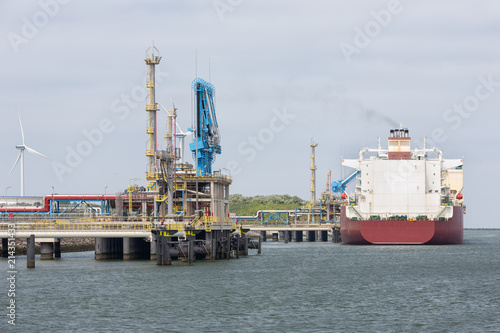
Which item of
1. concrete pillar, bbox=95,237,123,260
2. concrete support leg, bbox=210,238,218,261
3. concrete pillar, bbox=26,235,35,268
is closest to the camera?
concrete pillar, bbox=26,235,35,268

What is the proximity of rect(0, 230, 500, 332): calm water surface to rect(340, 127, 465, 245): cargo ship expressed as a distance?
93.4 ft

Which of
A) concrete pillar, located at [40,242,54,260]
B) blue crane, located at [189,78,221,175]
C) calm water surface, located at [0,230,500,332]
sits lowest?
calm water surface, located at [0,230,500,332]

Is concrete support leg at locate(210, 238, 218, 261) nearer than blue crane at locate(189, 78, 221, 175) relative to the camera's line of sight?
Yes

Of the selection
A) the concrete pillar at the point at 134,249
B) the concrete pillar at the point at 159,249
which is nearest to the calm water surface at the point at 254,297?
the concrete pillar at the point at 159,249

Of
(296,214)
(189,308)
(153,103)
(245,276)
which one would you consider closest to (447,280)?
(245,276)

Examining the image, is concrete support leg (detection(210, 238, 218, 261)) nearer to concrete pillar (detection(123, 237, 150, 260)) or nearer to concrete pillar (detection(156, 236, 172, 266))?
concrete pillar (detection(156, 236, 172, 266))

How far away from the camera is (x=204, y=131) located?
9481 centimetres

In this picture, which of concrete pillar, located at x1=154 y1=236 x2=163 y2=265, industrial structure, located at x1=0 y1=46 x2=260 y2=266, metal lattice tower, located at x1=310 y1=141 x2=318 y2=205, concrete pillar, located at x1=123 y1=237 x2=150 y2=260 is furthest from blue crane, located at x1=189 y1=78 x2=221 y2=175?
metal lattice tower, located at x1=310 y1=141 x2=318 y2=205

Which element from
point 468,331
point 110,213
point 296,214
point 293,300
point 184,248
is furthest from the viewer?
point 296,214

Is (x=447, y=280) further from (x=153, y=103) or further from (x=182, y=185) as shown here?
(x=153, y=103)

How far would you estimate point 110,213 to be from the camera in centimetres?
9062

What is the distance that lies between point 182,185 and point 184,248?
8.96 m

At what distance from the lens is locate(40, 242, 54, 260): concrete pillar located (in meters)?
82.4

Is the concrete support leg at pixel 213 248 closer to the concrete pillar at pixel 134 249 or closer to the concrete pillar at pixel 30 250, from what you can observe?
the concrete pillar at pixel 134 249
